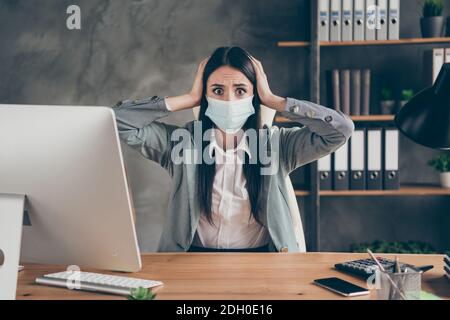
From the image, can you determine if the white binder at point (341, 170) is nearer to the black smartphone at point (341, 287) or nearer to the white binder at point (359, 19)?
the white binder at point (359, 19)

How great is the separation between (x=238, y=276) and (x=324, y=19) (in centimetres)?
184

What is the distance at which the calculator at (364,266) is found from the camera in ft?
4.51

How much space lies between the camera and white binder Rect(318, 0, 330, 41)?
9.45ft

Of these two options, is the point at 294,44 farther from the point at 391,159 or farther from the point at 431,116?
the point at 431,116

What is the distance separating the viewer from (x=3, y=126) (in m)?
1.06

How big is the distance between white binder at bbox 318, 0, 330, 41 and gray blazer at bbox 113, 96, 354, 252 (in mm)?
818

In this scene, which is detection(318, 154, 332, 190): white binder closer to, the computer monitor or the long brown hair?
the long brown hair

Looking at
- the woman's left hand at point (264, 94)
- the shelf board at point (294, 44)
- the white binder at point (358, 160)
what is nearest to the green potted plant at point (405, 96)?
the white binder at point (358, 160)

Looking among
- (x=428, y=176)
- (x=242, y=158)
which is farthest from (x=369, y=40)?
(x=242, y=158)

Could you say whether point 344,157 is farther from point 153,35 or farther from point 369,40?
point 153,35

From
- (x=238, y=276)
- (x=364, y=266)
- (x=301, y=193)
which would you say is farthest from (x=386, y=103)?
(x=238, y=276)

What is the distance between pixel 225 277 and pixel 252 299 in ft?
0.67

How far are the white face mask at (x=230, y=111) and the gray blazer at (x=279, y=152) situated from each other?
0.11 meters

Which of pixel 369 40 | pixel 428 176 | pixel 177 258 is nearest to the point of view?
pixel 177 258
